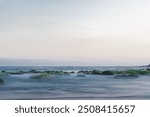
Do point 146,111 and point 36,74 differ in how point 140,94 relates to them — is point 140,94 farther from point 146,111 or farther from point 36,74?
point 36,74

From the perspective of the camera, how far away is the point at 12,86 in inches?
222

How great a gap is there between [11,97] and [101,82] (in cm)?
164

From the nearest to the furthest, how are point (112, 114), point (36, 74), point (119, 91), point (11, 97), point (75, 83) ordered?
point (112, 114)
point (11, 97)
point (119, 91)
point (75, 83)
point (36, 74)

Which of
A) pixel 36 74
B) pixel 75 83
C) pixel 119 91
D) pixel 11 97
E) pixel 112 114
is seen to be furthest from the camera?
pixel 36 74

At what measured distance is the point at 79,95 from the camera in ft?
17.0

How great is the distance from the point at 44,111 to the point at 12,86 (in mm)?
1713

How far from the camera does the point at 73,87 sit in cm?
560

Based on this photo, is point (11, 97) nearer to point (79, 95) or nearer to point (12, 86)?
point (12, 86)

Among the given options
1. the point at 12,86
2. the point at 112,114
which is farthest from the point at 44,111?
the point at 12,86

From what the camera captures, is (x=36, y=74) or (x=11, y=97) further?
(x=36, y=74)

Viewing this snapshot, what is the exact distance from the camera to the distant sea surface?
16.9ft

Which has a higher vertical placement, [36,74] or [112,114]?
[36,74]

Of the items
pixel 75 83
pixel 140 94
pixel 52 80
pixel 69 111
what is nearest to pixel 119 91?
pixel 140 94

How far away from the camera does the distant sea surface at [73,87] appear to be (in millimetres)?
5145
